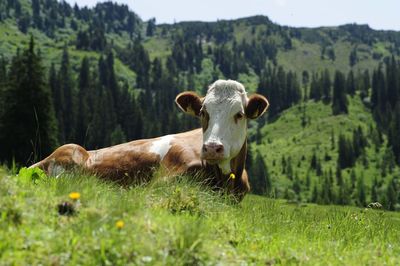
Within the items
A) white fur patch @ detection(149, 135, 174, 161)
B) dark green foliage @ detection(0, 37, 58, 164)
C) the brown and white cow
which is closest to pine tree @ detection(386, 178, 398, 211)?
dark green foliage @ detection(0, 37, 58, 164)

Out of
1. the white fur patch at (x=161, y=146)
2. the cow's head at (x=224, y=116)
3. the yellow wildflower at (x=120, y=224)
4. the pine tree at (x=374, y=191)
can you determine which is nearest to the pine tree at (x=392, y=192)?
the pine tree at (x=374, y=191)

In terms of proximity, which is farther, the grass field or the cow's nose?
the cow's nose

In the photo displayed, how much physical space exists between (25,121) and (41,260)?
5579cm

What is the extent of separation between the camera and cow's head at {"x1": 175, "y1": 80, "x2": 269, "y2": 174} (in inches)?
392

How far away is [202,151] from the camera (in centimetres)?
983

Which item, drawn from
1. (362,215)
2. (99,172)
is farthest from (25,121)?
(362,215)

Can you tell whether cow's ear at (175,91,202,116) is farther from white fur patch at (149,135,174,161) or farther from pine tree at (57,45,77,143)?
pine tree at (57,45,77,143)

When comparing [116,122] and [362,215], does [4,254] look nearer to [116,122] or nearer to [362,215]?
[362,215]

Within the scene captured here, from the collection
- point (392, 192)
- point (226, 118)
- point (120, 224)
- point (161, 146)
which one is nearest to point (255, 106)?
point (226, 118)

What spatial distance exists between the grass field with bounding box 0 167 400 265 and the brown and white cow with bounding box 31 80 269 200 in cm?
240

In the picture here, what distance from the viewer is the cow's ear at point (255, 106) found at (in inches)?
440

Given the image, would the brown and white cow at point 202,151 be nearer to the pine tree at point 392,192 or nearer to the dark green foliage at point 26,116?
the dark green foliage at point 26,116

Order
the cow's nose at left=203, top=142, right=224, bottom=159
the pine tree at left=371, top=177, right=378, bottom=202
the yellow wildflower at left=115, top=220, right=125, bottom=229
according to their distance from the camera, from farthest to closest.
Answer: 1. the pine tree at left=371, top=177, right=378, bottom=202
2. the cow's nose at left=203, top=142, right=224, bottom=159
3. the yellow wildflower at left=115, top=220, right=125, bottom=229

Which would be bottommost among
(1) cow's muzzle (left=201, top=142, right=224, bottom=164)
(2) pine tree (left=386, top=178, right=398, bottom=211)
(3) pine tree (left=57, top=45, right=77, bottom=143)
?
(2) pine tree (left=386, top=178, right=398, bottom=211)
